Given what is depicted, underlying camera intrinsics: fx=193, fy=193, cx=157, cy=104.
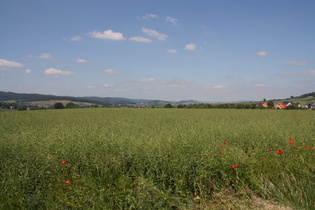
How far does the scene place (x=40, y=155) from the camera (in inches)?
180

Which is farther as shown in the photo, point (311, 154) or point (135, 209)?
point (311, 154)

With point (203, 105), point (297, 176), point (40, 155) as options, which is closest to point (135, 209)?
point (40, 155)

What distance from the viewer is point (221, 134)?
724cm

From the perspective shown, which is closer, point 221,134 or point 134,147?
point 134,147

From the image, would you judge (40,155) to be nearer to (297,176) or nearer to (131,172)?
(131,172)

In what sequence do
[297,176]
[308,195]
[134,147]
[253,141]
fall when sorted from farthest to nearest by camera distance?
1. [253,141]
2. [134,147]
3. [297,176]
4. [308,195]

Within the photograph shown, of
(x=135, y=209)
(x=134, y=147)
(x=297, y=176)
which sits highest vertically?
(x=134, y=147)

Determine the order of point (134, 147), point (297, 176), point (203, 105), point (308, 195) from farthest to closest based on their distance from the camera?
1. point (203, 105)
2. point (134, 147)
3. point (297, 176)
4. point (308, 195)

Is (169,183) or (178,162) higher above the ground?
(178,162)

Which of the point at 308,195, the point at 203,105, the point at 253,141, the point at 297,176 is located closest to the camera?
the point at 308,195

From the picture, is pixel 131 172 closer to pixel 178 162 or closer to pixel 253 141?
pixel 178 162

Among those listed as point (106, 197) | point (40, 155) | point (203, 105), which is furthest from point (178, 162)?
point (203, 105)

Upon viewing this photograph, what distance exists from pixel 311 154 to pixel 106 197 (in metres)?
5.32

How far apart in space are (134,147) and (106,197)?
157cm
